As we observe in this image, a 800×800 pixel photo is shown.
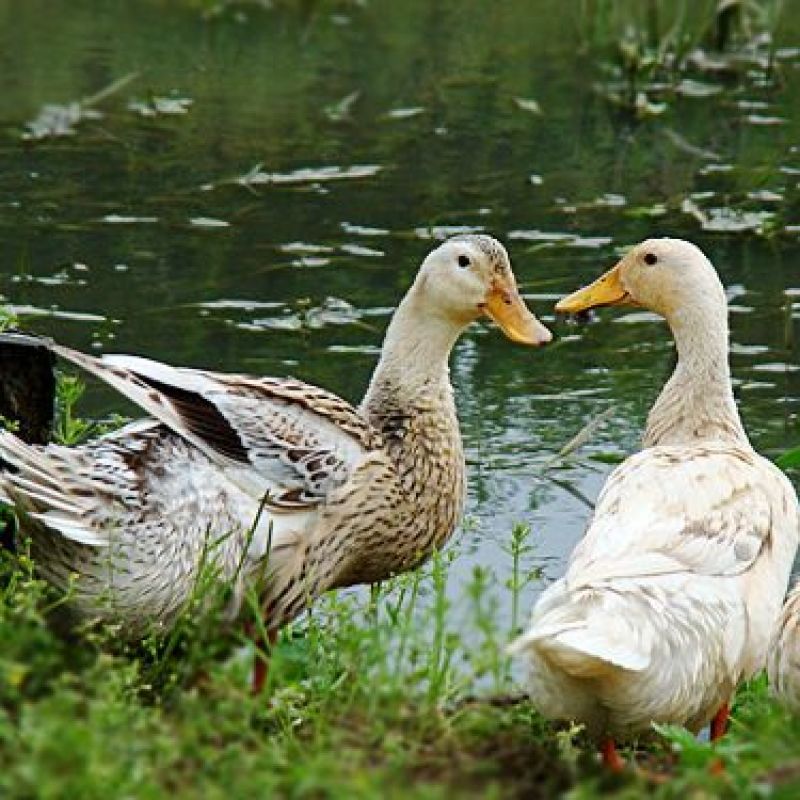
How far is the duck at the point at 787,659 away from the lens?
20.2 feet

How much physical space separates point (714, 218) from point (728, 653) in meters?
6.25

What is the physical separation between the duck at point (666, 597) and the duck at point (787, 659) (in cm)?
14

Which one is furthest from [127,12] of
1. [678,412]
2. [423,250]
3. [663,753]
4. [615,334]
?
[663,753]

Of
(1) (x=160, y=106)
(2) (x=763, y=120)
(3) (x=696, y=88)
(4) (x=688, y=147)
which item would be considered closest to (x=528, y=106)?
(4) (x=688, y=147)

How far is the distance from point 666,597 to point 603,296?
237cm

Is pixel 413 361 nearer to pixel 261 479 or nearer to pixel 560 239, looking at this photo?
pixel 261 479

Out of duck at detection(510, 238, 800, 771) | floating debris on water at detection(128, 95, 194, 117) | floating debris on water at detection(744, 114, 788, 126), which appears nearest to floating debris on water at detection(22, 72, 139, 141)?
floating debris on water at detection(128, 95, 194, 117)

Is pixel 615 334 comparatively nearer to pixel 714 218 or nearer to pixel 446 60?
pixel 714 218

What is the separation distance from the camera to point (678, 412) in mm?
7840

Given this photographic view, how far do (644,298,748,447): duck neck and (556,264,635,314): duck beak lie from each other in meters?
0.41

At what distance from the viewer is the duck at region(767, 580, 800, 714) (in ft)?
20.2

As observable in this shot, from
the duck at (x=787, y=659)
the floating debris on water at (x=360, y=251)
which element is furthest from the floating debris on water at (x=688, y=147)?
the duck at (x=787, y=659)

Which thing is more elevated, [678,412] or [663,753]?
[678,412]

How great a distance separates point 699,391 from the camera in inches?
307
